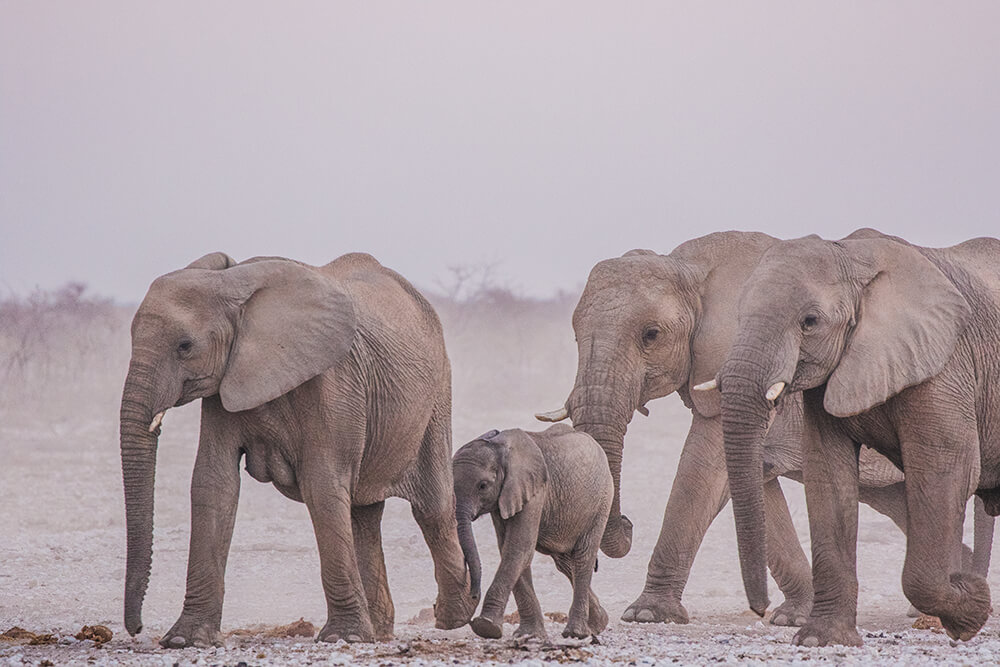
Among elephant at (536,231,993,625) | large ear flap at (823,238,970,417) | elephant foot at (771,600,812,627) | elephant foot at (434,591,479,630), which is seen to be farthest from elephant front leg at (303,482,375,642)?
elephant foot at (771,600,812,627)

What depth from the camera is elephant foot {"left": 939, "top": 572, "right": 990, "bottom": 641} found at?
27.3 feet

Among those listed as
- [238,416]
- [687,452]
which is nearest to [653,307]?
[687,452]

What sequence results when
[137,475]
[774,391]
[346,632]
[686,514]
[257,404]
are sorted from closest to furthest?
[774,391] → [137,475] → [257,404] → [346,632] → [686,514]

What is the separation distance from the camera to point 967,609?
329 inches

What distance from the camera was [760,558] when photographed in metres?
8.31

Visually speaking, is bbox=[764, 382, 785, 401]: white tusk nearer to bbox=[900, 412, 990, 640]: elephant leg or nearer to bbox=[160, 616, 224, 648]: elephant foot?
bbox=[900, 412, 990, 640]: elephant leg

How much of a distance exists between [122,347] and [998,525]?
1814 cm

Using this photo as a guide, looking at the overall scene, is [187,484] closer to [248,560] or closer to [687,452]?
[248,560]

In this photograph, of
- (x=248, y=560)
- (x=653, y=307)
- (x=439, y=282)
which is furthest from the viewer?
(x=439, y=282)

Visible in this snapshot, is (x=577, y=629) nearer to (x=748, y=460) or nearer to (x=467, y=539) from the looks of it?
(x=467, y=539)

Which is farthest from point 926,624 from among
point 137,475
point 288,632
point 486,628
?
point 137,475

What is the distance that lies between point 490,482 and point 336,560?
37.6 inches

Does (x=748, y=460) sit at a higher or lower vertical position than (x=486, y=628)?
higher

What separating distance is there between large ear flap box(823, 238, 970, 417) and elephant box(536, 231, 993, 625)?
1.76m
